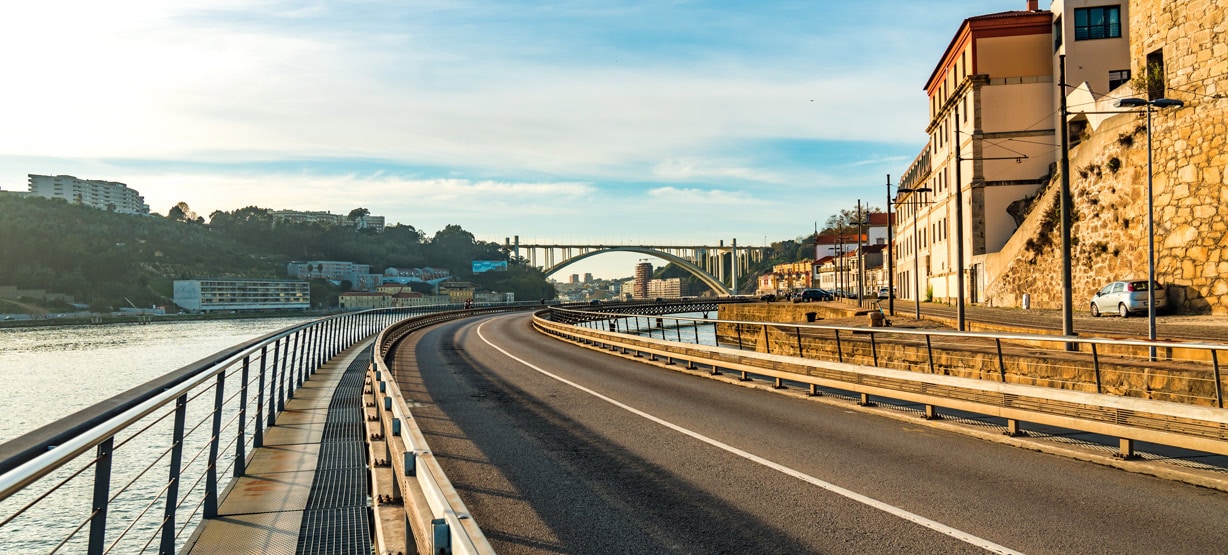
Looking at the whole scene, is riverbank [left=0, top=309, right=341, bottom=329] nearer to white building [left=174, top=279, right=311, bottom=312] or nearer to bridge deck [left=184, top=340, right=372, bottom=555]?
white building [left=174, top=279, right=311, bottom=312]

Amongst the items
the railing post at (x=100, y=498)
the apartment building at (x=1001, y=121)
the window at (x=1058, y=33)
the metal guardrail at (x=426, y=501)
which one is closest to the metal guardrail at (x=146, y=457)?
the railing post at (x=100, y=498)

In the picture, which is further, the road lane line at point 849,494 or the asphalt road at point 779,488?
the asphalt road at point 779,488

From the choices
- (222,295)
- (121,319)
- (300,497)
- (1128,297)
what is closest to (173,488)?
(300,497)

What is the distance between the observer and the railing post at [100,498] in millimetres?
4348

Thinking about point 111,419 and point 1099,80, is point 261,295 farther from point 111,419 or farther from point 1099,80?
point 111,419

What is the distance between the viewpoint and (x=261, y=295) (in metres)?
198

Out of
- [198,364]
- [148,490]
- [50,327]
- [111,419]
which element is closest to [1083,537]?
[111,419]

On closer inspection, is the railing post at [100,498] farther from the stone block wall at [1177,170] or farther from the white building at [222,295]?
the white building at [222,295]

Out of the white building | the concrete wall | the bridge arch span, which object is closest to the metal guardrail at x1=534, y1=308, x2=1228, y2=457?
the concrete wall

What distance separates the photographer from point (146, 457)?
23.5 metres

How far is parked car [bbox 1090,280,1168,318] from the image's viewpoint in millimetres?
30047

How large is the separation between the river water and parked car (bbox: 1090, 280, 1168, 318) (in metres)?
35.4

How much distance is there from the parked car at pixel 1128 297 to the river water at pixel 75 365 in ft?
116

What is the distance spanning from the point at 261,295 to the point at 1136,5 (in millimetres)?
196712
